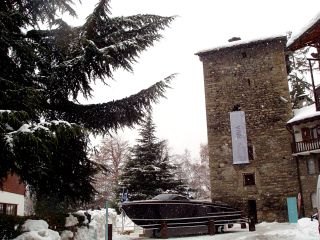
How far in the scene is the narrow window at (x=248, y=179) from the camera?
2670 centimetres

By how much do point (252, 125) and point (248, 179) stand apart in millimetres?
3894

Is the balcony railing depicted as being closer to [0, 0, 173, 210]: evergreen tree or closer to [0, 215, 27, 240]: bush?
[0, 0, 173, 210]: evergreen tree

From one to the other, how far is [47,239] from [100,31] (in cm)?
582

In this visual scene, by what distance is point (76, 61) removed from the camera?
940cm

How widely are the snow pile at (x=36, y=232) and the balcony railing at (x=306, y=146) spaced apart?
20742 millimetres

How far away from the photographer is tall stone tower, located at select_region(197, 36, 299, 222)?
26094mm

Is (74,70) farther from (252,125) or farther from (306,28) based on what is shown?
(252,125)

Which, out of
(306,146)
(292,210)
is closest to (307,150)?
(306,146)

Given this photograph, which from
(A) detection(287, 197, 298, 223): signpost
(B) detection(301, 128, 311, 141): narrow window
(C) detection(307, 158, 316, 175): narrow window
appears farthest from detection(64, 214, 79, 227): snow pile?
(B) detection(301, 128, 311, 141): narrow window

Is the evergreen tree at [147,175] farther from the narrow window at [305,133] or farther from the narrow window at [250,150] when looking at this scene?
the narrow window at [305,133]

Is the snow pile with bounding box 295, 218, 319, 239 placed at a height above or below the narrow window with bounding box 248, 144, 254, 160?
below

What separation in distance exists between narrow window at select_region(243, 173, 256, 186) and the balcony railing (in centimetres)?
337

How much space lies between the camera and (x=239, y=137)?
89.5 ft

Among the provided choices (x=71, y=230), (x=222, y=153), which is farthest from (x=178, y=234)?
(x=222, y=153)
